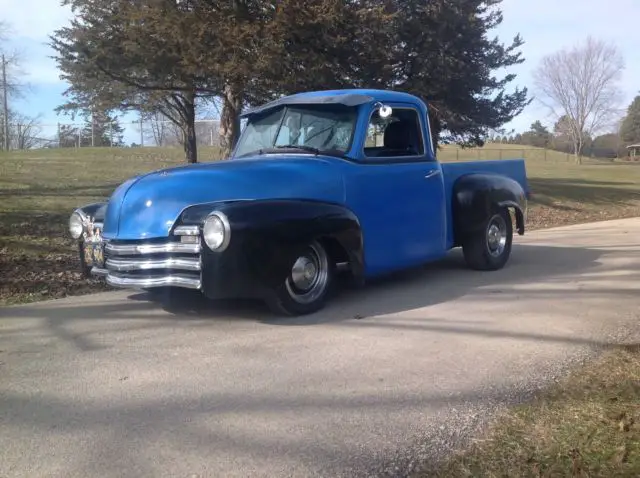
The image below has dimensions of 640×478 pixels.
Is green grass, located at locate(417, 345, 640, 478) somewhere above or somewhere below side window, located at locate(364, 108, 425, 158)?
below

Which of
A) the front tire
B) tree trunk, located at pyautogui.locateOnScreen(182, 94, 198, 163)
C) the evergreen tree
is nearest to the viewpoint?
the front tire

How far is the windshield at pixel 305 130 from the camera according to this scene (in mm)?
6598

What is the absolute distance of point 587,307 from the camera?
20.9 ft

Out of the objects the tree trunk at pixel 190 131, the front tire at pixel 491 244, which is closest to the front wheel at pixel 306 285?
the front tire at pixel 491 244

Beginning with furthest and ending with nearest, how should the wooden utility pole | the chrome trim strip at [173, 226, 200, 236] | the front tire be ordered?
the wooden utility pole
the front tire
the chrome trim strip at [173, 226, 200, 236]

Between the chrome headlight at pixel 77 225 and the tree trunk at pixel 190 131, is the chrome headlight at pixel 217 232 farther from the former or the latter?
the tree trunk at pixel 190 131

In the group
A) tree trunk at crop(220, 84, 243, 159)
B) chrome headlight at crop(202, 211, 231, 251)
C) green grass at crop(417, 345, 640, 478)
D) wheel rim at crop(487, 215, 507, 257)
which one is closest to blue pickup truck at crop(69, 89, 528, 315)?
chrome headlight at crop(202, 211, 231, 251)

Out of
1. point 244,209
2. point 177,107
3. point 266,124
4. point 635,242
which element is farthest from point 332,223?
point 177,107

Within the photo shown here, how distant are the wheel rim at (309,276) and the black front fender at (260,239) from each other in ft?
0.67

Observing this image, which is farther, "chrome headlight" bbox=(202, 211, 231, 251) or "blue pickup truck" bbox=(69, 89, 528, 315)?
"blue pickup truck" bbox=(69, 89, 528, 315)

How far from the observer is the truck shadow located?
6070mm

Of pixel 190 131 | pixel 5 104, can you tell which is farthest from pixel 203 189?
pixel 5 104

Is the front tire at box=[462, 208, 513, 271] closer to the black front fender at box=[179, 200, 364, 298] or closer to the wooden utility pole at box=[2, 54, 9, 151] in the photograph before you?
the black front fender at box=[179, 200, 364, 298]

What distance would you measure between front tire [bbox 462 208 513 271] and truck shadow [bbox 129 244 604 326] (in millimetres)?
129
